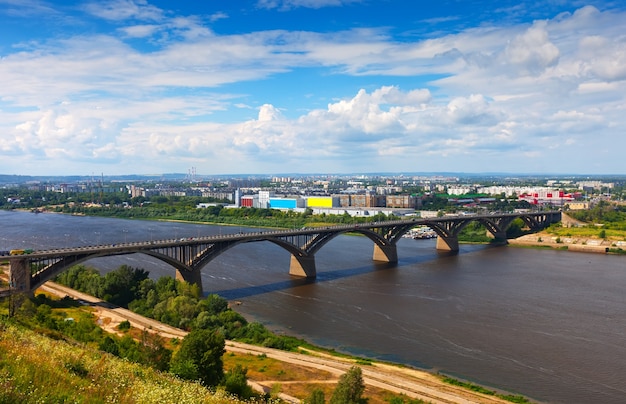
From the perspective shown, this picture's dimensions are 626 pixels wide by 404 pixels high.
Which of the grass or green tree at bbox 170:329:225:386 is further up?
green tree at bbox 170:329:225:386

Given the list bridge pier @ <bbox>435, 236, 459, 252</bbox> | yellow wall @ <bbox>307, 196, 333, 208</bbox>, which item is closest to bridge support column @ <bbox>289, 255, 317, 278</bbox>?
bridge pier @ <bbox>435, 236, 459, 252</bbox>

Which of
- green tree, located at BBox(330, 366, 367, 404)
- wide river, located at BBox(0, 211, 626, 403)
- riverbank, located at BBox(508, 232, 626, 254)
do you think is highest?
green tree, located at BBox(330, 366, 367, 404)

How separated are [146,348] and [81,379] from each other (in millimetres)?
9739

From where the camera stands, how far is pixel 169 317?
1177 inches

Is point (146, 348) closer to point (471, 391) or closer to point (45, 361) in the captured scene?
point (45, 361)

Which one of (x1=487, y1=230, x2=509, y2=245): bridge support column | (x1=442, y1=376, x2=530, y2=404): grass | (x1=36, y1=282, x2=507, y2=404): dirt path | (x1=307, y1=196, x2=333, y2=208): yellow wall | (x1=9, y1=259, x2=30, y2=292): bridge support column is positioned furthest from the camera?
(x1=307, y1=196, x2=333, y2=208): yellow wall

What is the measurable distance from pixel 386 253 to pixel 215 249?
21365 millimetres

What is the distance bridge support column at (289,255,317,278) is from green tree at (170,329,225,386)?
2558cm

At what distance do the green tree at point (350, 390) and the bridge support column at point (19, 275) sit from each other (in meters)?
20.1

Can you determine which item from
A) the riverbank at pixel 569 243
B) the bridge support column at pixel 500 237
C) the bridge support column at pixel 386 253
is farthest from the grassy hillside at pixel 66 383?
the bridge support column at pixel 500 237

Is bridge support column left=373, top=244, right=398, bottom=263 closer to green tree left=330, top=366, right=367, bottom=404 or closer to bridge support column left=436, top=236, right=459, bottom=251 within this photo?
bridge support column left=436, top=236, right=459, bottom=251

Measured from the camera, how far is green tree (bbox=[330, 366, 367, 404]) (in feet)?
59.0

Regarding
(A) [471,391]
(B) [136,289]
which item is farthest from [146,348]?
(B) [136,289]

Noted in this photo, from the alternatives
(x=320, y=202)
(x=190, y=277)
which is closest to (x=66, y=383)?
(x=190, y=277)
